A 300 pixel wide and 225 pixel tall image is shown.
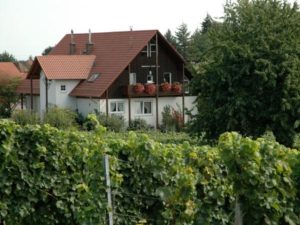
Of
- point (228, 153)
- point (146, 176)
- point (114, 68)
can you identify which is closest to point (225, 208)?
point (146, 176)

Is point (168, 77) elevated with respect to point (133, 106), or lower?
elevated

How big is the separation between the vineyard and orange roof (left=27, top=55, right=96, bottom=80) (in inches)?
1693

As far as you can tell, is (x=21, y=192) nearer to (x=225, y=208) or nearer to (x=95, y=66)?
(x=225, y=208)

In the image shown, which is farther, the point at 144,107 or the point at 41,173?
Answer: the point at 144,107

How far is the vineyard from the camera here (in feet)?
26.4

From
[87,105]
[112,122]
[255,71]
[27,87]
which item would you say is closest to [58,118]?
[112,122]

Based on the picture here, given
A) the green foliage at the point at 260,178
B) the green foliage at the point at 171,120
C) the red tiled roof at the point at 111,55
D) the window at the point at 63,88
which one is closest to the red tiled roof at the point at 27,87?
the window at the point at 63,88

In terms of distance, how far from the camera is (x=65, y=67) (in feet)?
179

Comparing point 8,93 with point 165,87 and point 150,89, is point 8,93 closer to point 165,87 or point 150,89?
point 150,89

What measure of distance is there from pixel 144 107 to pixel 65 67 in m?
Answer: 7.29

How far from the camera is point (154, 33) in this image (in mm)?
52406

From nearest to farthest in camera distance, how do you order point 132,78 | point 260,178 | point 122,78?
point 260,178
point 122,78
point 132,78

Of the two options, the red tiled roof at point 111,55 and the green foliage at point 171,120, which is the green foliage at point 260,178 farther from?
the red tiled roof at point 111,55

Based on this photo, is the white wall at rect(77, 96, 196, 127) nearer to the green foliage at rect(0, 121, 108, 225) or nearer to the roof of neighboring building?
the roof of neighboring building
